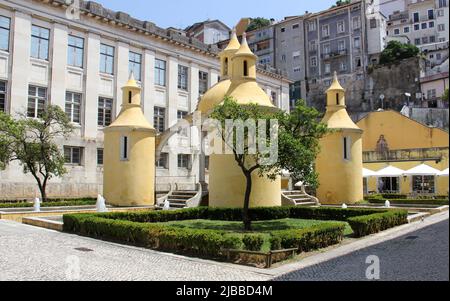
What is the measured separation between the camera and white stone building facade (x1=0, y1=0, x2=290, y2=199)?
2827cm

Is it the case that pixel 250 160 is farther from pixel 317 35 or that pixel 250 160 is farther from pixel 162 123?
pixel 317 35

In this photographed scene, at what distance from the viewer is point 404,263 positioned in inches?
223

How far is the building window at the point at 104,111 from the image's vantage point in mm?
33531

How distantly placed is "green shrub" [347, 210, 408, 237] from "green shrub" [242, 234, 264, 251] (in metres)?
4.97

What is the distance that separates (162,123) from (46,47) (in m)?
11.7

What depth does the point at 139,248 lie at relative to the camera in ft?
40.8

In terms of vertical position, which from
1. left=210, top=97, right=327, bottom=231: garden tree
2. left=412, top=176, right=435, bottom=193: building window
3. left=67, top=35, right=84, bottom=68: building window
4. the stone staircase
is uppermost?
left=67, top=35, right=84, bottom=68: building window

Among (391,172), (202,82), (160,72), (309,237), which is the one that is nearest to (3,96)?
(160,72)

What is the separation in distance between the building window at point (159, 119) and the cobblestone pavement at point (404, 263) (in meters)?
27.5

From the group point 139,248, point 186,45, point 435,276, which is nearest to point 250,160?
point 139,248

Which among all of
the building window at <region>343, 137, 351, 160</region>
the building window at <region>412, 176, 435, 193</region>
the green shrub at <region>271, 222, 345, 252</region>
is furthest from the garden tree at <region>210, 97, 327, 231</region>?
the building window at <region>412, 176, 435, 193</region>

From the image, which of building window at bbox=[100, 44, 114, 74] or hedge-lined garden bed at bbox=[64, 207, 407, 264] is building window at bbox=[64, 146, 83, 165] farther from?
hedge-lined garden bed at bbox=[64, 207, 407, 264]

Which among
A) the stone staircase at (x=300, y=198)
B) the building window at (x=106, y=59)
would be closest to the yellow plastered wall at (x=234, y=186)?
the stone staircase at (x=300, y=198)

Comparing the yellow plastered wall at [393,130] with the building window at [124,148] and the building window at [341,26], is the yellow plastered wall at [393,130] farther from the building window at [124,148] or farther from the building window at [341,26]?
the building window at [341,26]
